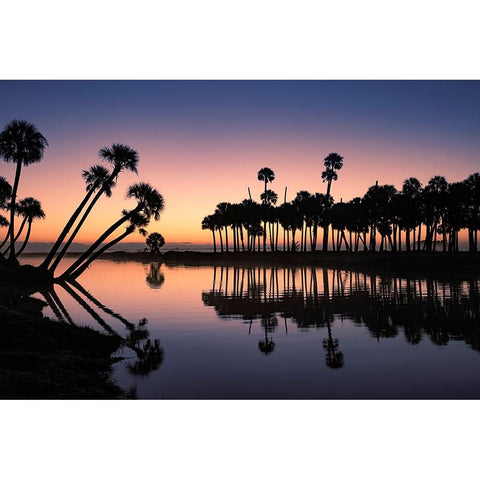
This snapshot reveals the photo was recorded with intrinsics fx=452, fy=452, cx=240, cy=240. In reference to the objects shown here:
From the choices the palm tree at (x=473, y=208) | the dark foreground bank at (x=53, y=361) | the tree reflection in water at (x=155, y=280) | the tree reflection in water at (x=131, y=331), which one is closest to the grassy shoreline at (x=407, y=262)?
the palm tree at (x=473, y=208)

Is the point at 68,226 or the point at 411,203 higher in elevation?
the point at 411,203

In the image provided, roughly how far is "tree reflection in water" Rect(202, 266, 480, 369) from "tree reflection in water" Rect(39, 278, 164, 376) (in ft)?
10.6

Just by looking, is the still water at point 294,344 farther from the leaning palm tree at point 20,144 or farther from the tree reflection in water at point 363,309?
the leaning palm tree at point 20,144

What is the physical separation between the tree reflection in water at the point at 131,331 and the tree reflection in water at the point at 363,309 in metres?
3.22

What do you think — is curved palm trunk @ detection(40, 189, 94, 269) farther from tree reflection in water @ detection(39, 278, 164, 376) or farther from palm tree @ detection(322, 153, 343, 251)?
palm tree @ detection(322, 153, 343, 251)

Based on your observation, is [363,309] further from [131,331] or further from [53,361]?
[53,361]

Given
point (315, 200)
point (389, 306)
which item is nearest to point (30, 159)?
point (389, 306)

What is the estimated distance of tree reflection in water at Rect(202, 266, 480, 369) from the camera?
49.3 ft

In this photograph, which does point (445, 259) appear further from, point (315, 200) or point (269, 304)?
point (315, 200)

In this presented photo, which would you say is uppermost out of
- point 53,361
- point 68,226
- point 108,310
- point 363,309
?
point 68,226

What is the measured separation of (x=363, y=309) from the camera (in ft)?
69.4

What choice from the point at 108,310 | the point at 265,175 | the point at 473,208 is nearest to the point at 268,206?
the point at 265,175

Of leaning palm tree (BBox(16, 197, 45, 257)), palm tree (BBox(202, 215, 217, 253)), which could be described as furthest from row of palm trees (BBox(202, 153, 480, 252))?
leaning palm tree (BBox(16, 197, 45, 257))

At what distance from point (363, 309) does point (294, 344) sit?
8.45m
